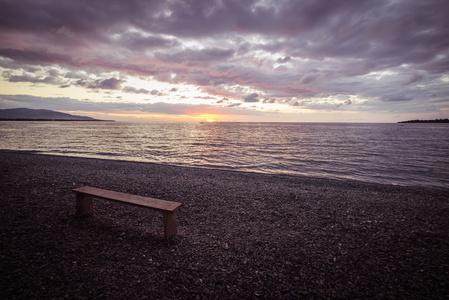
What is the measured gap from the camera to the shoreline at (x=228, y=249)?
380cm

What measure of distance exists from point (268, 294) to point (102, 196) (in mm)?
5196

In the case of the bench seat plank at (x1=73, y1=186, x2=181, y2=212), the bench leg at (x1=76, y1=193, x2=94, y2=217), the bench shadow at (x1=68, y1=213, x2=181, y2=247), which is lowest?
the bench shadow at (x1=68, y1=213, x2=181, y2=247)

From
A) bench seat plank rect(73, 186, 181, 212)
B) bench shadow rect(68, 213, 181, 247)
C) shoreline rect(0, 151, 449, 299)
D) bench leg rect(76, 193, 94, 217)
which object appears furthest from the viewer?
bench leg rect(76, 193, 94, 217)

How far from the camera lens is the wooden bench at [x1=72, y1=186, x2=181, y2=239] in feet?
16.9

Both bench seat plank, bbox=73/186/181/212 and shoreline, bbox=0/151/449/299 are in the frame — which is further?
bench seat plank, bbox=73/186/181/212

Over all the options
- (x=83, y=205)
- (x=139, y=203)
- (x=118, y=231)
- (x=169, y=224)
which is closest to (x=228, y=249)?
(x=169, y=224)

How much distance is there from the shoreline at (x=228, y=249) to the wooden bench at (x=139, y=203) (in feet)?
1.07

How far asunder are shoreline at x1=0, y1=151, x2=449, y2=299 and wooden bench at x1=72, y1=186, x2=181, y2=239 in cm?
33

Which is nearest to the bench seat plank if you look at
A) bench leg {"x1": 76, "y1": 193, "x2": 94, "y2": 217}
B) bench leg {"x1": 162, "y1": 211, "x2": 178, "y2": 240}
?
bench leg {"x1": 162, "y1": 211, "x2": 178, "y2": 240}

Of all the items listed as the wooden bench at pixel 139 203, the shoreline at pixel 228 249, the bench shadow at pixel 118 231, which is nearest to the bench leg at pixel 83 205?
the wooden bench at pixel 139 203

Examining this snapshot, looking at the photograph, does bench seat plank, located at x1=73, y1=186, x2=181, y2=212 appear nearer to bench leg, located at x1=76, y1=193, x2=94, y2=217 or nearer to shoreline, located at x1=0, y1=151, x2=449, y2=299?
bench leg, located at x1=76, y1=193, x2=94, y2=217

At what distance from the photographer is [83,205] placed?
6.50m

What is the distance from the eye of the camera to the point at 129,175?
13.0 metres

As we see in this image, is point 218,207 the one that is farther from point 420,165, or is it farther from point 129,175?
point 420,165
